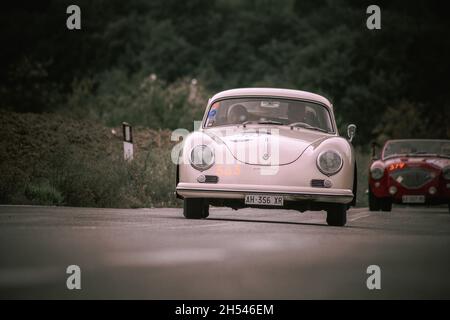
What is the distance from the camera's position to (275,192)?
1267 cm

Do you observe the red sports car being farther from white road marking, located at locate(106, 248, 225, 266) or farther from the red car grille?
white road marking, located at locate(106, 248, 225, 266)

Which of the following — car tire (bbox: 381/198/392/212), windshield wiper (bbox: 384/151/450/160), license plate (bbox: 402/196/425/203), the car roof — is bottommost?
car tire (bbox: 381/198/392/212)

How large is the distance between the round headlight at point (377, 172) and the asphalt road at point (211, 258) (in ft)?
22.6

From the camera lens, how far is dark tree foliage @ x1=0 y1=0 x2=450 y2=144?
178ft

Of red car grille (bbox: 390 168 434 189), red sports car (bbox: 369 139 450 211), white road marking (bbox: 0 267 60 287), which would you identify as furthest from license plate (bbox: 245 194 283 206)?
red car grille (bbox: 390 168 434 189)

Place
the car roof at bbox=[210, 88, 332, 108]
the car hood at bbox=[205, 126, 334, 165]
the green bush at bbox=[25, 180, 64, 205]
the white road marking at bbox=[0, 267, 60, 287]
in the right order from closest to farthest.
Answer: the white road marking at bbox=[0, 267, 60, 287]
the car hood at bbox=[205, 126, 334, 165]
the car roof at bbox=[210, 88, 332, 108]
the green bush at bbox=[25, 180, 64, 205]

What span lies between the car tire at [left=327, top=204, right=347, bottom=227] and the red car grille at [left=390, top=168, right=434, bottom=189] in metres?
7.33

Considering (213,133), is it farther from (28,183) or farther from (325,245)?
(28,183)

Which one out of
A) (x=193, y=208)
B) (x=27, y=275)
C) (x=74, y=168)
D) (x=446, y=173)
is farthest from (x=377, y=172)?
(x=27, y=275)

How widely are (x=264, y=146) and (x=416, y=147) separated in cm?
1037

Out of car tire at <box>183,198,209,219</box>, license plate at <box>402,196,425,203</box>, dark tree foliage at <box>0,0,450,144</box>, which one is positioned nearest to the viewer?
car tire at <box>183,198,209,219</box>

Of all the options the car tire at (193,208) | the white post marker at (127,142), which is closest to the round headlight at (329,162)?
the car tire at (193,208)

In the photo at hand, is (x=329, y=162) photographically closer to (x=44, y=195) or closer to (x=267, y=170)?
(x=267, y=170)
